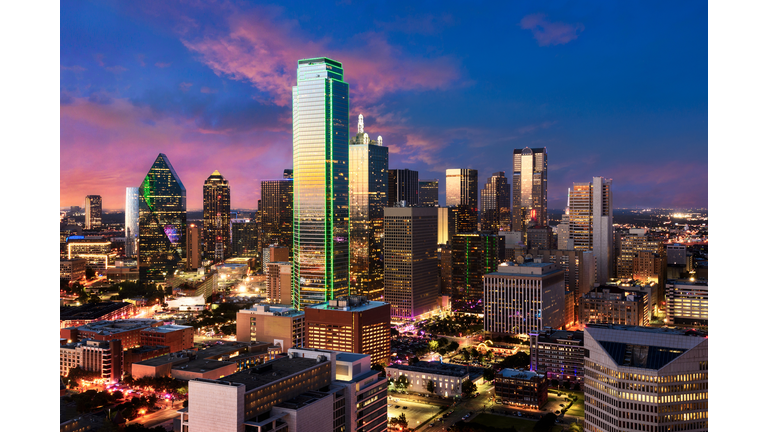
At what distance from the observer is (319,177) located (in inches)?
1039

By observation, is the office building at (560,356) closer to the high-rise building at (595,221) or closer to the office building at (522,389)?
the office building at (522,389)

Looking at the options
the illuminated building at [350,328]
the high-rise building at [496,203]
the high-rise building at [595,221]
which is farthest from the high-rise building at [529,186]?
the illuminated building at [350,328]

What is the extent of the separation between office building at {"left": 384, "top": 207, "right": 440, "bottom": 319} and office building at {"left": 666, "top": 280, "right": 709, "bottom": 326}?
506 inches

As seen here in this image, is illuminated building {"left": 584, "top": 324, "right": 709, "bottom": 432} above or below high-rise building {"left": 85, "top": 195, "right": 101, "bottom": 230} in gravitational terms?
below

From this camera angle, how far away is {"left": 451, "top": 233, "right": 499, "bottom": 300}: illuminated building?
34.3 meters

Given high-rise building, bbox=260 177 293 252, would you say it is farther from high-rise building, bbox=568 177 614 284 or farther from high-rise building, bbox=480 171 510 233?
high-rise building, bbox=568 177 614 284

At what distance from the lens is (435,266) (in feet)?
112

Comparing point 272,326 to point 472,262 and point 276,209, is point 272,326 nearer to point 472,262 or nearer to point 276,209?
point 472,262

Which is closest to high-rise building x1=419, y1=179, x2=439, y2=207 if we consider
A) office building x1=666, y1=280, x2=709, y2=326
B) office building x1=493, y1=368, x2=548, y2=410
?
office building x1=666, y1=280, x2=709, y2=326

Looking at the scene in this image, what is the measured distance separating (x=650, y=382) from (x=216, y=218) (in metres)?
50.2

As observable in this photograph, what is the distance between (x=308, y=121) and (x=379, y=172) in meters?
12.7

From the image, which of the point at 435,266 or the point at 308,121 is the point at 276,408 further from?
the point at 435,266

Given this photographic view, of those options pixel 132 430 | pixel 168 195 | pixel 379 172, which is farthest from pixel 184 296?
pixel 132 430

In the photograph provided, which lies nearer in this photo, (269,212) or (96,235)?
(96,235)
